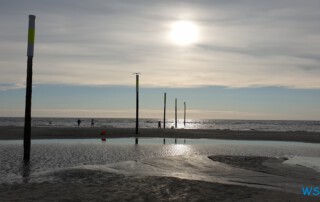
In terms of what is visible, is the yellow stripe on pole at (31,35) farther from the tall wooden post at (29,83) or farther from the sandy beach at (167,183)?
the sandy beach at (167,183)

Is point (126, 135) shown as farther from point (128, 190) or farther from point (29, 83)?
point (128, 190)

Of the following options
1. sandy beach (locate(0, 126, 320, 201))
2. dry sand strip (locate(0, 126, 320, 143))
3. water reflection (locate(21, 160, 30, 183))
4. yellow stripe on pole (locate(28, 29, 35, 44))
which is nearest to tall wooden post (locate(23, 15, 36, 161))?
yellow stripe on pole (locate(28, 29, 35, 44))

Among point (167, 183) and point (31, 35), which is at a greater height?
point (31, 35)

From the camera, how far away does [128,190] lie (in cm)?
996

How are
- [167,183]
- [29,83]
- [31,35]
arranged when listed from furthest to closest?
1. [29,83]
2. [31,35]
3. [167,183]

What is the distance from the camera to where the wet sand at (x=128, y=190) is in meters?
9.09

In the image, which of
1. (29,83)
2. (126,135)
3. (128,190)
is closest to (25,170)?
(29,83)

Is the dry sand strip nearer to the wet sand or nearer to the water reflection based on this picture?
the water reflection

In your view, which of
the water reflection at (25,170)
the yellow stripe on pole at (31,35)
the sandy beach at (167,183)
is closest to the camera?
the sandy beach at (167,183)

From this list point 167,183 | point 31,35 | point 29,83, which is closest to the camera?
point 167,183

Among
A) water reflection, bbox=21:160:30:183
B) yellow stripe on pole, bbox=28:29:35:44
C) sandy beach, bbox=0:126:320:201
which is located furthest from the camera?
yellow stripe on pole, bbox=28:29:35:44

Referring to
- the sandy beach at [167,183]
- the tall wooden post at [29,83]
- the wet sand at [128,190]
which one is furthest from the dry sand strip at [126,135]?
the wet sand at [128,190]

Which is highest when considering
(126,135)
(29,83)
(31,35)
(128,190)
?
(31,35)

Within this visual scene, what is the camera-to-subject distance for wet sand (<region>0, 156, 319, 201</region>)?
9.09 meters
